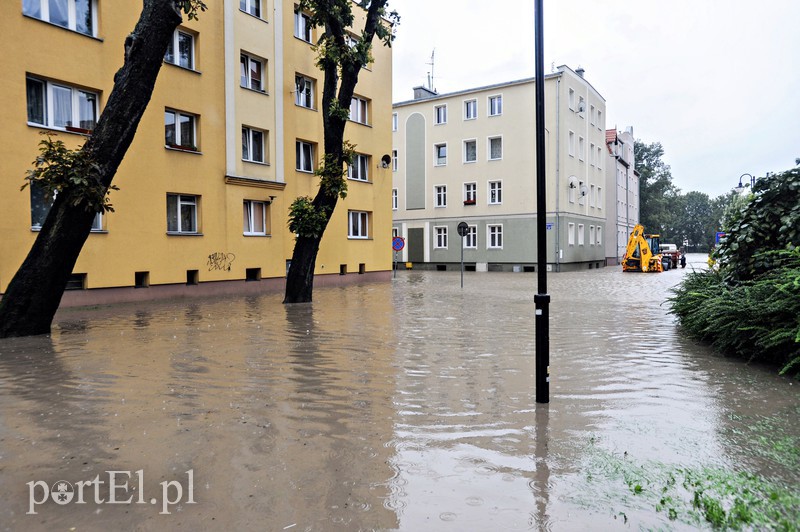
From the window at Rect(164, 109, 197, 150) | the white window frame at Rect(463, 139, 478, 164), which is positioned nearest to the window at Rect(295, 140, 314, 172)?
the window at Rect(164, 109, 197, 150)

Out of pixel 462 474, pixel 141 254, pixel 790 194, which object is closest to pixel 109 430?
pixel 462 474

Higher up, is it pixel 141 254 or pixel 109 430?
pixel 141 254

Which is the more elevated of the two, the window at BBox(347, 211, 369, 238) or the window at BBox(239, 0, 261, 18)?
the window at BBox(239, 0, 261, 18)

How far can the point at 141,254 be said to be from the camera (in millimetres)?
16531

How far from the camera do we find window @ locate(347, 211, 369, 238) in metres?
25.9

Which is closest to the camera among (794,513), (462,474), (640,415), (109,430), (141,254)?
(794,513)

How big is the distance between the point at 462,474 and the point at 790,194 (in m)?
7.46

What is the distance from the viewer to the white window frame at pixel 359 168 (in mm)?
26039

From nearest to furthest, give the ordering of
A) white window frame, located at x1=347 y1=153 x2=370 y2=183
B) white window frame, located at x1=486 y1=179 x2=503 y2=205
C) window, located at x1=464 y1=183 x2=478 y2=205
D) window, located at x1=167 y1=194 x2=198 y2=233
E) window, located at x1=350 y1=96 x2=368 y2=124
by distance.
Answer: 1. window, located at x1=167 y1=194 x2=198 y2=233
2. white window frame, located at x1=347 y1=153 x2=370 y2=183
3. window, located at x1=350 y1=96 x2=368 y2=124
4. white window frame, located at x1=486 y1=179 x2=503 y2=205
5. window, located at x1=464 y1=183 x2=478 y2=205

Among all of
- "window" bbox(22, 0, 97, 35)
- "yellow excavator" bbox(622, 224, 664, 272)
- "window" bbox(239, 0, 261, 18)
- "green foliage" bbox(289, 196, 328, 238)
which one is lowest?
"yellow excavator" bbox(622, 224, 664, 272)

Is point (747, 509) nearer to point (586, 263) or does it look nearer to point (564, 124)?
point (564, 124)

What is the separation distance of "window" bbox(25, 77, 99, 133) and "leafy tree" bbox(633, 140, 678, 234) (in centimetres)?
6752

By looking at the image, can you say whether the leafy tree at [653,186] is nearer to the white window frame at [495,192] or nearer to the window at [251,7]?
the white window frame at [495,192]

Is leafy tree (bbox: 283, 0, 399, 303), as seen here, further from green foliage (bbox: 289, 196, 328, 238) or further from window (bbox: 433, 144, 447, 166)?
window (bbox: 433, 144, 447, 166)
